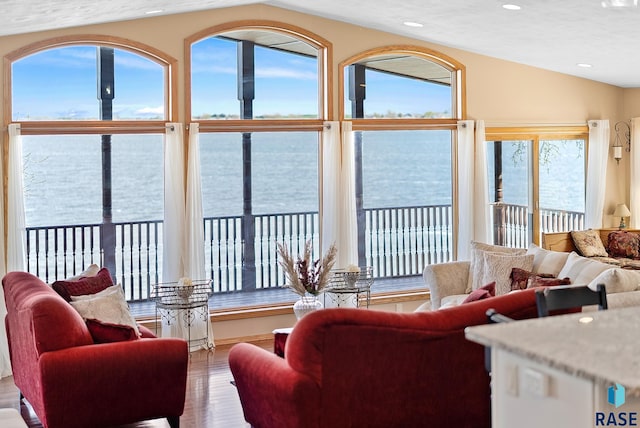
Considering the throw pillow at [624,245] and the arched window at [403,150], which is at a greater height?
the arched window at [403,150]

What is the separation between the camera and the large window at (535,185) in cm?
953

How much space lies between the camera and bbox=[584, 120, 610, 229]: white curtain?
1005cm

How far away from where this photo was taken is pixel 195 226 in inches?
304

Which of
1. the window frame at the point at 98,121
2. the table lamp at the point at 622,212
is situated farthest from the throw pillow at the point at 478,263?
the table lamp at the point at 622,212

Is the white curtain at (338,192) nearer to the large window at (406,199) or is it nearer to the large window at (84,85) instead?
the large window at (406,199)

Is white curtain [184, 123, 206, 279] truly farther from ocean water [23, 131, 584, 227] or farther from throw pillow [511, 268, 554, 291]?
throw pillow [511, 268, 554, 291]

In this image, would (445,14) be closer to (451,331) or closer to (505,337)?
(451,331)

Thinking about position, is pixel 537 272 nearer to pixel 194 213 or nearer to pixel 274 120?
pixel 274 120

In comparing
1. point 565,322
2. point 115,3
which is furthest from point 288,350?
point 115,3

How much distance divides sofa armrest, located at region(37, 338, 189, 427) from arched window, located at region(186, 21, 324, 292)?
324 cm

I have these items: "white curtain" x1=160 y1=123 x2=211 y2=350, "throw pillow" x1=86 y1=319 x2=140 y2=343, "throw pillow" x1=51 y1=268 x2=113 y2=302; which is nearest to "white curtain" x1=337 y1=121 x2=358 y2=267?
"white curtain" x1=160 y1=123 x2=211 y2=350

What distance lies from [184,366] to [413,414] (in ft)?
4.96

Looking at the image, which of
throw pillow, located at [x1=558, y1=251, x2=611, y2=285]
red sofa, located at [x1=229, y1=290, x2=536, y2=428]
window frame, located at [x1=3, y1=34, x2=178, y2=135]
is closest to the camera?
red sofa, located at [x1=229, y1=290, x2=536, y2=428]

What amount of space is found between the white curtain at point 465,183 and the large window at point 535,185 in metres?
0.47
